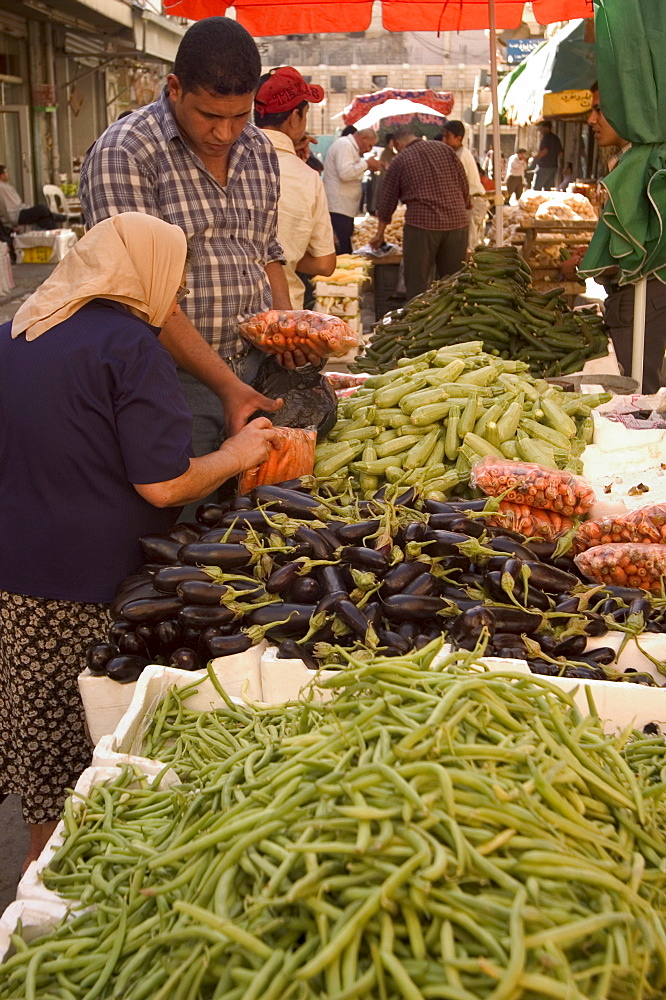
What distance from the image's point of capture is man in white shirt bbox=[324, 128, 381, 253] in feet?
40.0

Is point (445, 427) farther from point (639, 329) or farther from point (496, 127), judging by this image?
point (496, 127)

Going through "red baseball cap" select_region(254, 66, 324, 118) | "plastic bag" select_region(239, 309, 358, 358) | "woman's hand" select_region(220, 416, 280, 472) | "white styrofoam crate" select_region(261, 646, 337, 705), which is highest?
"red baseball cap" select_region(254, 66, 324, 118)

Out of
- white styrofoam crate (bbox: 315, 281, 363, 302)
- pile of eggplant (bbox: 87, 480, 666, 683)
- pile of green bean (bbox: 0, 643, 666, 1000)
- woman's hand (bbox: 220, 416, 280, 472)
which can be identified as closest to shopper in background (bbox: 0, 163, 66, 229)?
white styrofoam crate (bbox: 315, 281, 363, 302)

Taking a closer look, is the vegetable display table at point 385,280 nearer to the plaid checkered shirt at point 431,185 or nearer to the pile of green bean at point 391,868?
the plaid checkered shirt at point 431,185

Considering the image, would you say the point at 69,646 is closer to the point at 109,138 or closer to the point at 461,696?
the point at 461,696

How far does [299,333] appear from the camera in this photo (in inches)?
148

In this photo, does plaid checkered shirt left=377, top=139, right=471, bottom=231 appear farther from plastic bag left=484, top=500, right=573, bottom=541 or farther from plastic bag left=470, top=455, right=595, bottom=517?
plastic bag left=484, top=500, right=573, bottom=541

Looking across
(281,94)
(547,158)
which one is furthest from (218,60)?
(547,158)

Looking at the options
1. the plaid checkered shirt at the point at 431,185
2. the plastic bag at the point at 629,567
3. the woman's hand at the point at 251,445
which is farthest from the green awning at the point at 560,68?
the plastic bag at the point at 629,567

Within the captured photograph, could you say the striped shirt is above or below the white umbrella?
below

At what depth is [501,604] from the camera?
8.66 ft

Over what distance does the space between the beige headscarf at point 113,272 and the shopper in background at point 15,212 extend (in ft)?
51.5

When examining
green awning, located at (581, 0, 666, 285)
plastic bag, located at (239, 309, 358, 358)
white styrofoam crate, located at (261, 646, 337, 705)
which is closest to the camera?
white styrofoam crate, located at (261, 646, 337, 705)

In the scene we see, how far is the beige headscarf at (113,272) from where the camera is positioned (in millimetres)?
2652
